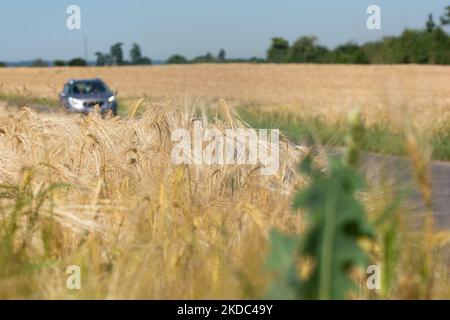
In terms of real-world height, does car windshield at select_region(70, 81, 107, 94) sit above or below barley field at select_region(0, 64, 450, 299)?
below

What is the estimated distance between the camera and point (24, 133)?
19.1ft

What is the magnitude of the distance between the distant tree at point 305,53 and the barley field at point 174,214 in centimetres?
10920

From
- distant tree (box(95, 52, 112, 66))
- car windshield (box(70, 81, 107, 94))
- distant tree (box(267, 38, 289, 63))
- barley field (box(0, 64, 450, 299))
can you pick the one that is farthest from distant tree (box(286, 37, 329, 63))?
barley field (box(0, 64, 450, 299))

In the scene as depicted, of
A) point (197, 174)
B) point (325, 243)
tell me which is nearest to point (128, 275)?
point (325, 243)

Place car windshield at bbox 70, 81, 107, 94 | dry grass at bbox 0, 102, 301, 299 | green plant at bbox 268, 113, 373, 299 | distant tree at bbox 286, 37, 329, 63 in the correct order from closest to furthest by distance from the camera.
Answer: green plant at bbox 268, 113, 373, 299 → dry grass at bbox 0, 102, 301, 299 → car windshield at bbox 70, 81, 107, 94 → distant tree at bbox 286, 37, 329, 63

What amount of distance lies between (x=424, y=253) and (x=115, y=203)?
4.92 feet

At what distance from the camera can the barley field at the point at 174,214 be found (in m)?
2.86

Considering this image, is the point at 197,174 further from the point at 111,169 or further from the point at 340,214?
the point at 340,214

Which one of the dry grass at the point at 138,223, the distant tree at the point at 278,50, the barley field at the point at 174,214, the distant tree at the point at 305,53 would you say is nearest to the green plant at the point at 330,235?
the barley field at the point at 174,214

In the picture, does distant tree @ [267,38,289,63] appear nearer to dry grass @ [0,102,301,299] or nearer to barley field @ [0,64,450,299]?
barley field @ [0,64,450,299]

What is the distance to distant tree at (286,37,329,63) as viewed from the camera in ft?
378

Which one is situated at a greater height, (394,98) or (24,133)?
(394,98)

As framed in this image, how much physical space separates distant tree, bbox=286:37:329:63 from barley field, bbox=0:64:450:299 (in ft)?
358

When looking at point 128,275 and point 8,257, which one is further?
point 8,257
